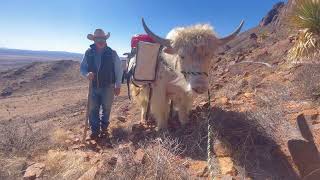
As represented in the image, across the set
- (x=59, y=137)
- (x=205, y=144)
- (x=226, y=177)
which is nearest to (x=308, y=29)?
(x=205, y=144)

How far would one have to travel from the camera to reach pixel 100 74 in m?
6.78

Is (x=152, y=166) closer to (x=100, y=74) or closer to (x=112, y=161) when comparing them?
(x=112, y=161)

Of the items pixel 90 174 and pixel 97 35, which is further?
pixel 97 35

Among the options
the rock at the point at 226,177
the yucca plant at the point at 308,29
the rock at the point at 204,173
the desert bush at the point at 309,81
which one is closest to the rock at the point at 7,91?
the desert bush at the point at 309,81

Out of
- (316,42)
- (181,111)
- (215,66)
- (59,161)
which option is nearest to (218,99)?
(181,111)

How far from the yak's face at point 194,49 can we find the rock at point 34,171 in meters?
2.09

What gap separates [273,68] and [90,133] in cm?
484

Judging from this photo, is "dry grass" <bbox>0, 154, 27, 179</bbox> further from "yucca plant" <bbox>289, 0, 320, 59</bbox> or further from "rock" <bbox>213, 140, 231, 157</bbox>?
"yucca plant" <bbox>289, 0, 320, 59</bbox>

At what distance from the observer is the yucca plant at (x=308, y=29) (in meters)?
7.04

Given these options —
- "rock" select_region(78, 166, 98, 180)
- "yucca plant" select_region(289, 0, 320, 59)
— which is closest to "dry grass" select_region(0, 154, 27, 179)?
"rock" select_region(78, 166, 98, 180)

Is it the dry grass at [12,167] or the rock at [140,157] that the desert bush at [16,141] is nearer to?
the dry grass at [12,167]

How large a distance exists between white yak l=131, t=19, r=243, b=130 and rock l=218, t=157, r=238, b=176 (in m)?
0.95

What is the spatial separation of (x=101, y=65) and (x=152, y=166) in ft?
8.24

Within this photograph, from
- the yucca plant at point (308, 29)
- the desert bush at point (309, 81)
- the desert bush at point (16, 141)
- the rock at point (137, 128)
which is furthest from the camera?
the yucca plant at point (308, 29)
